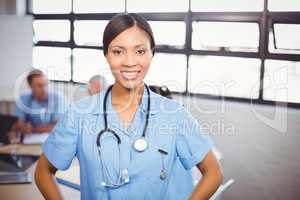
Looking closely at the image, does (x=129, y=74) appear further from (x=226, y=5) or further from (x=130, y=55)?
(x=226, y=5)

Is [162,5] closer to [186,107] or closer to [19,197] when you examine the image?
[186,107]

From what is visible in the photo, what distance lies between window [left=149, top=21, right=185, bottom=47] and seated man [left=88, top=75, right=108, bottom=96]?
229 mm

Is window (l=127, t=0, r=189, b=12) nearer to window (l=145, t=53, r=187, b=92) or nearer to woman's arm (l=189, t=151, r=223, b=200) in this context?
window (l=145, t=53, r=187, b=92)

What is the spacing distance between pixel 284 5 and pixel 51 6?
82 cm

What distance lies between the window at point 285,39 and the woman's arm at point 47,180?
808 millimetres

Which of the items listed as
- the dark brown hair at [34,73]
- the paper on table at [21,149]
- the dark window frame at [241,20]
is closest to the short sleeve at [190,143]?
the dark window frame at [241,20]

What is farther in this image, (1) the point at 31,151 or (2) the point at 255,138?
(1) the point at 31,151

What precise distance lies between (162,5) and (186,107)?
36 cm

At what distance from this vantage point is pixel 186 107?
1.33 m

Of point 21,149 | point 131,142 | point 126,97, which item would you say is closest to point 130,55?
point 126,97

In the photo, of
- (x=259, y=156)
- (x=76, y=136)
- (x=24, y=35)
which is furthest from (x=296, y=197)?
(x=24, y=35)

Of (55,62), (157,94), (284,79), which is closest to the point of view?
(157,94)

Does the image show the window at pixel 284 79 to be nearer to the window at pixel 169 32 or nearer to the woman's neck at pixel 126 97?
the window at pixel 169 32

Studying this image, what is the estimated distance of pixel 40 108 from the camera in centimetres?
159
